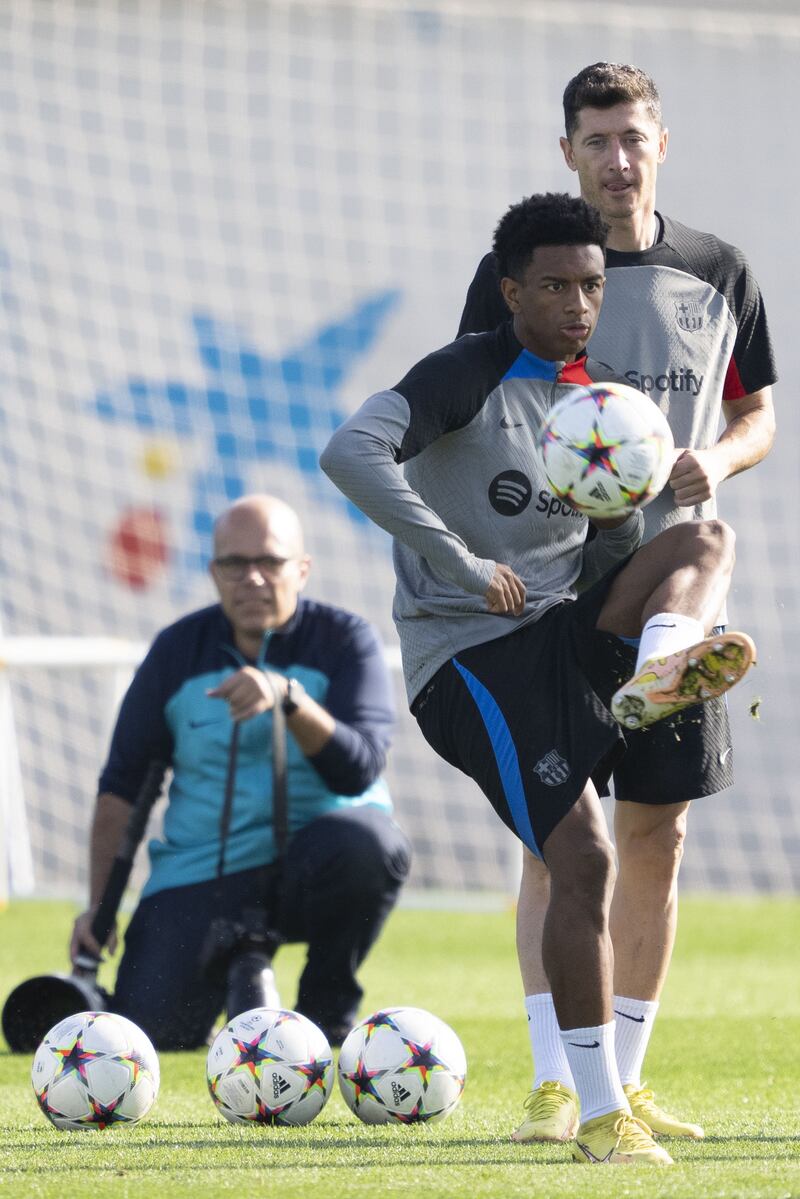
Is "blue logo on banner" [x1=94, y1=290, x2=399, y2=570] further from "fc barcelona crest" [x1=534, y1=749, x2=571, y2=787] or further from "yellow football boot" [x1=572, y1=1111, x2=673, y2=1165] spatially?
"yellow football boot" [x1=572, y1=1111, x2=673, y2=1165]

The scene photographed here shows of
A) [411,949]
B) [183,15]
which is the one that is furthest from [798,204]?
[411,949]

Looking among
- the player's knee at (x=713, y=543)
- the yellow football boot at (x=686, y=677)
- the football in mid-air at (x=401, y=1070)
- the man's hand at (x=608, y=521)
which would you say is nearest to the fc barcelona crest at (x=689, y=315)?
the man's hand at (x=608, y=521)

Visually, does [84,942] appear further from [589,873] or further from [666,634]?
[666,634]

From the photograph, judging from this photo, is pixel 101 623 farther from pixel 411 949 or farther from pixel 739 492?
pixel 411 949

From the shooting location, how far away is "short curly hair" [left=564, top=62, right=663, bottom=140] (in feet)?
12.7

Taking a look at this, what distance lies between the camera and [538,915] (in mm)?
3807

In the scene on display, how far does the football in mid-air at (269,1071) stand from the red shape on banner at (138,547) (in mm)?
10688

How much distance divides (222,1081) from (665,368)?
180cm

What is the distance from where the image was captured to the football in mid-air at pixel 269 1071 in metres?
3.57

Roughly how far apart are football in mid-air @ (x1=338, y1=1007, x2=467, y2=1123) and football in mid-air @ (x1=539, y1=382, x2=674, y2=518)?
1.18 metres

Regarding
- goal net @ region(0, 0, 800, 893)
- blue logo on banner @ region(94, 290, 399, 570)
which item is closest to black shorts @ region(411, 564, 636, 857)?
goal net @ region(0, 0, 800, 893)

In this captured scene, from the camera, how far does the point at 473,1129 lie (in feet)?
11.9

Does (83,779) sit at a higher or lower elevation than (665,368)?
lower

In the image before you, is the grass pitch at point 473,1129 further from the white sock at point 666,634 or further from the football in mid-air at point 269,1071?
the white sock at point 666,634
